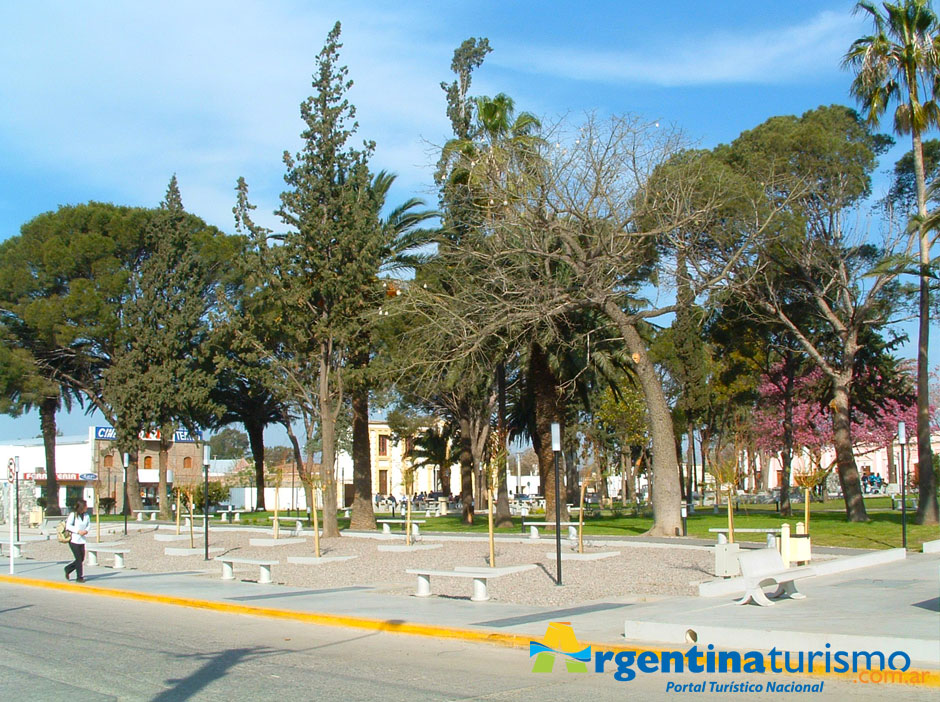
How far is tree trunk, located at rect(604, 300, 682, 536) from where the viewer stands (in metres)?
24.2

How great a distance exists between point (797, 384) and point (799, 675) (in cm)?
3888

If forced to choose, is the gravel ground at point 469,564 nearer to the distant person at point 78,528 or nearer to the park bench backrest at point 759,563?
the park bench backrest at point 759,563

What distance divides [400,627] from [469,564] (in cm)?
831

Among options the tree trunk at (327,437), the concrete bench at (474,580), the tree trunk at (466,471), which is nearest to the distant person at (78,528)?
the concrete bench at (474,580)

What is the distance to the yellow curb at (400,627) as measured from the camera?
26.6 feet

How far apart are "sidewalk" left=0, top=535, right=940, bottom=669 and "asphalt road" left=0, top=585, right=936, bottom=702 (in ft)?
1.76

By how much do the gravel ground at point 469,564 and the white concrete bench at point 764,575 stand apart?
215 centimetres

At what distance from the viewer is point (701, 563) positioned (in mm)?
18547

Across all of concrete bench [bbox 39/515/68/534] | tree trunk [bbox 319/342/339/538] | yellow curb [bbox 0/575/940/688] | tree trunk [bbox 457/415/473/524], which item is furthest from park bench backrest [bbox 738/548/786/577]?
concrete bench [bbox 39/515/68/534]

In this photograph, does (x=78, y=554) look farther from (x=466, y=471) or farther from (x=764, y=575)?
(x=466, y=471)

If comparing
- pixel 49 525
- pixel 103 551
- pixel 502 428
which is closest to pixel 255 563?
pixel 103 551

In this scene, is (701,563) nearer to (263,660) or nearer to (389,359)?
(263,660)

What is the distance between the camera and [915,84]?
28531mm

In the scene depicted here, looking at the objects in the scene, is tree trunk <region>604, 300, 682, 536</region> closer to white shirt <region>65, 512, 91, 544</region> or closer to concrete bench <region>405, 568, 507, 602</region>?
concrete bench <region>405, 568, 507, 602</region>
